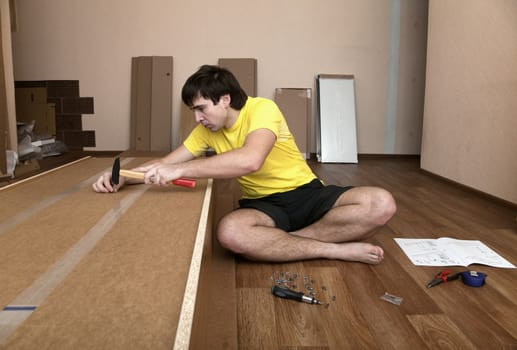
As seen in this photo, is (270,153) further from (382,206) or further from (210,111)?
(382,206)

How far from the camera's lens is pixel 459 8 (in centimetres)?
355

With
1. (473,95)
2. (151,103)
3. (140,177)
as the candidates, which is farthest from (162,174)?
(151,103)

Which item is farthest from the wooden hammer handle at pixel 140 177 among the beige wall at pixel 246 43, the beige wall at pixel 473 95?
the beige wall at pixel 246 43

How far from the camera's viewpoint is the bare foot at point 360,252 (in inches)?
74.4

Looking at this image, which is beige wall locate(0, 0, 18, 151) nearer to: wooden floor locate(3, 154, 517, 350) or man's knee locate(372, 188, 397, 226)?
wooden floor locate(3, 154, 517, 350)

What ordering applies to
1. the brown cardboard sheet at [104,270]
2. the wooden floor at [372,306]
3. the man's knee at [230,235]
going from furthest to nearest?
the man's knee at [230,235]
the wooden floor at [372,306]
the brown cardboard sheet at [104,270]

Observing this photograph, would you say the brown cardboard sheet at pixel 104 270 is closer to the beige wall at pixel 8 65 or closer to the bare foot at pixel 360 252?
the bare foot at pixel 360 252

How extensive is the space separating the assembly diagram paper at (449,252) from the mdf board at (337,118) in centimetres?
279

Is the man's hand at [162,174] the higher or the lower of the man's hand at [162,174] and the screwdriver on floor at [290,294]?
the higher

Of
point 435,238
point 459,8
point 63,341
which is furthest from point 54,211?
point 459,8

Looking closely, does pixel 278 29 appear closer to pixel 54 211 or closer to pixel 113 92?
pixel 113 92

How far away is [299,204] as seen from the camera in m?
2.00

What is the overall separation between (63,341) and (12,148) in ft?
11.5

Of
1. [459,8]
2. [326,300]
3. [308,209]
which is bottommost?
[326,300]
